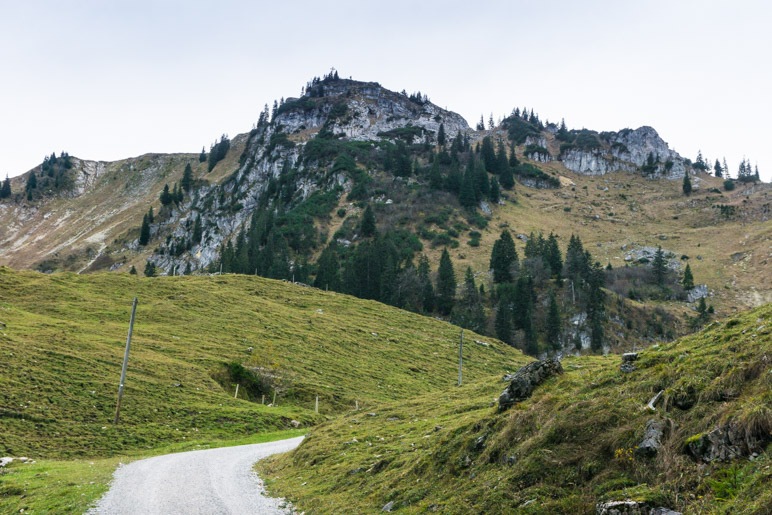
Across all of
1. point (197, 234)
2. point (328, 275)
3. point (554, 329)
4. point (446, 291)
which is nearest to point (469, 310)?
point (446, 291)

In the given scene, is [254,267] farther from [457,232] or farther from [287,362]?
[287,362]

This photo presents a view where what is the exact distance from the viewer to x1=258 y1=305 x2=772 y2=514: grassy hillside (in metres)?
8.55

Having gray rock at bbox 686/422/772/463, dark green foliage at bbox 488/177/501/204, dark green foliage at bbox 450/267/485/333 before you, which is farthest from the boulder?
dark green foliage at bbox 488/177/501/204

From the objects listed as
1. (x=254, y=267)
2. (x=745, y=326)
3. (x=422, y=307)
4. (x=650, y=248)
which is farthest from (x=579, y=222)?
(x=745, y=326)

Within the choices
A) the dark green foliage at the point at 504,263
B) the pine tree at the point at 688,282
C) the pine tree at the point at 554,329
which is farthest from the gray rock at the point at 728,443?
the pine tree at the point at 688,282

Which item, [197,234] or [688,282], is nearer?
[688,282]

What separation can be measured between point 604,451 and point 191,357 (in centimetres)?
4890

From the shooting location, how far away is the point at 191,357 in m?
52.0

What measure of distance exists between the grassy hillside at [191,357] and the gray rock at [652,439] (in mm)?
31440

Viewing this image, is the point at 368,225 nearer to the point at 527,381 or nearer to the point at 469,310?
the point at 469,310

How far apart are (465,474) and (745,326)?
859cm

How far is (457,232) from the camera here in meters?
148

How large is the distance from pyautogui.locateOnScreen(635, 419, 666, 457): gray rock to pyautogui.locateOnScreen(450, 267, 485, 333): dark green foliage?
9067cm

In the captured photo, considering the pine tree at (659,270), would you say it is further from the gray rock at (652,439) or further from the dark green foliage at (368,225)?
the gray rock at (652,439)
